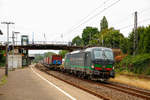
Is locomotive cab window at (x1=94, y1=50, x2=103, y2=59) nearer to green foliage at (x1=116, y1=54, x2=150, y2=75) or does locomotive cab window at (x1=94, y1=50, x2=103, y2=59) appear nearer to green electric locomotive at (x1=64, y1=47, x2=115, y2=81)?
green electric locomotive at (x1=64, y1=47, x2=115, y2=81)

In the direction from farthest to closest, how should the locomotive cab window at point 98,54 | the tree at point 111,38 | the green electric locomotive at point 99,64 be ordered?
the tree at point 111,38, the locomotive cab window at point 98,54, the green electric locomotive at point 99,64

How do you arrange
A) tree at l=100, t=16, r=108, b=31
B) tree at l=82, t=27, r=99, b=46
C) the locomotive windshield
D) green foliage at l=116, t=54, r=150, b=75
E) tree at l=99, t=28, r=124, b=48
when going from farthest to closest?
1. tree at l=82, t=27, r=99, b=46
2. tree at l=100, t=16, r=108, b=31
3. tree at l=99, t=28, r=124, b=48
4. green foliage at l=116, t=54, r=150, b=75
5. the locomotive windshield

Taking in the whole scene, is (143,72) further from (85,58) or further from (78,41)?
(78,41)

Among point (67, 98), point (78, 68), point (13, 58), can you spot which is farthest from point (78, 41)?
point (67, 98)

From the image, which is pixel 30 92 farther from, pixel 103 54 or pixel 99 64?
pixel 103 54

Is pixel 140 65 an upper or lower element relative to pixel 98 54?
lower

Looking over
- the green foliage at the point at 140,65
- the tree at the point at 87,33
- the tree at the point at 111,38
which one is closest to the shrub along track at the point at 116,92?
the green foliage at the point at 140,65

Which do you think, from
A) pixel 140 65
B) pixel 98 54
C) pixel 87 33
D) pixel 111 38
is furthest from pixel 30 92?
pixel 87 33

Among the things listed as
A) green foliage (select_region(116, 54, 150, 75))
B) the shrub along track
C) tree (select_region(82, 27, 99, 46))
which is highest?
tree (select_region(82, 27, 99, 46))

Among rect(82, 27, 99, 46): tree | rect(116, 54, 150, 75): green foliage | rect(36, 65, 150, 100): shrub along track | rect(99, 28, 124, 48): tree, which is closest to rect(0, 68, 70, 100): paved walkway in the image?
rect(36, 65, 150, 100): shrub along track

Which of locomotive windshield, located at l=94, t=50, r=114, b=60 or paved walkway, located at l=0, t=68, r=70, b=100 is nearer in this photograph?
paved walkway, located at l=0, t=68, r=70, b=100

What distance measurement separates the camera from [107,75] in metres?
18.1

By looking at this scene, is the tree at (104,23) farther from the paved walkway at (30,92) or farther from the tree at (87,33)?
the paved walkway at (30,92)

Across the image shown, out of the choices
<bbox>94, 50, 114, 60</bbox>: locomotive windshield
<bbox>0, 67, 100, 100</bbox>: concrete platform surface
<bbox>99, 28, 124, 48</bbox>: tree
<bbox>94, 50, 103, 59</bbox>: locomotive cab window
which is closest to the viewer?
<bbox>0, 67, 100, 100</bbox>: concrete platform surface
